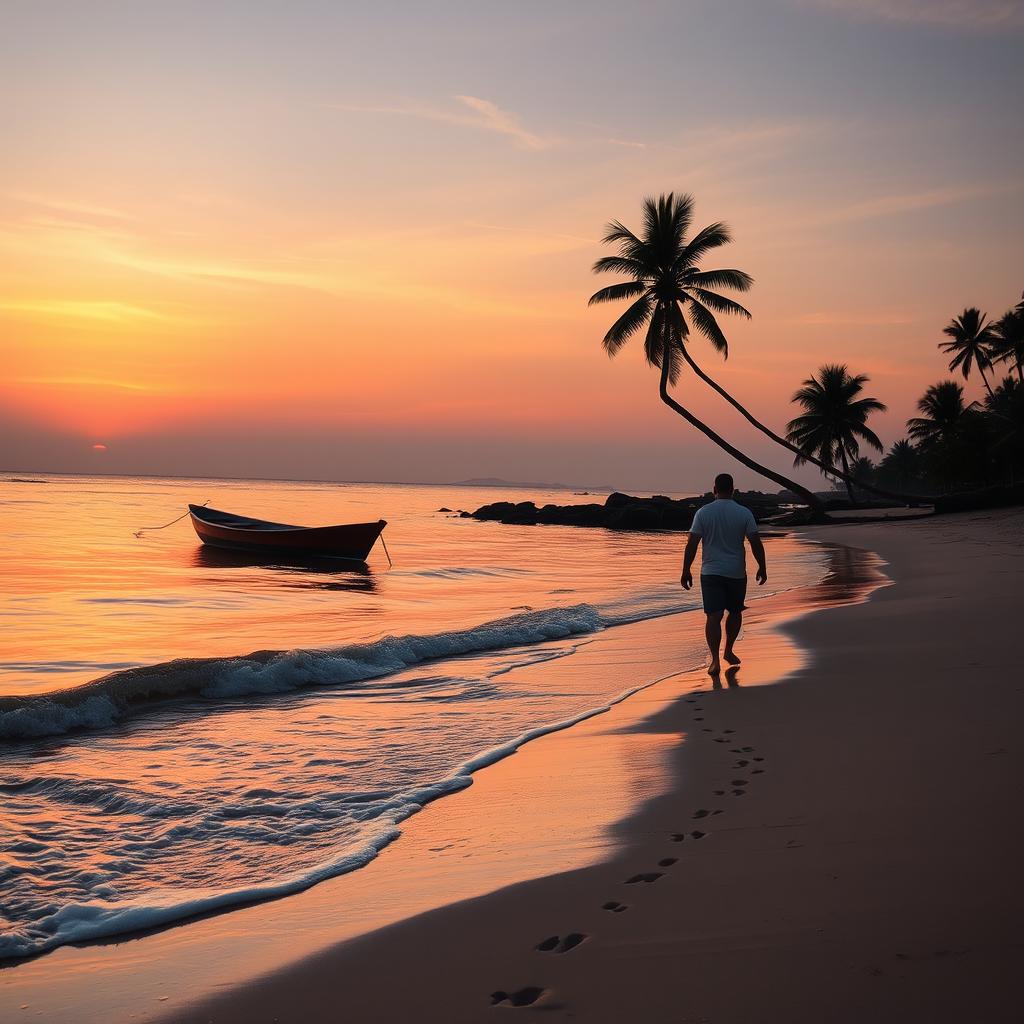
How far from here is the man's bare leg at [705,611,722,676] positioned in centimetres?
796

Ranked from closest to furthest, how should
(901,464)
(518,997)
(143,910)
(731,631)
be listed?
(518,997), (143,910), (731,631), (901,464)

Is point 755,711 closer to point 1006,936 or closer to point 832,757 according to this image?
point 832,757

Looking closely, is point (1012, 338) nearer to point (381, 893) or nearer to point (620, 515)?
point (620, 515)

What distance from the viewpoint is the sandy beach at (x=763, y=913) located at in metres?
2.38

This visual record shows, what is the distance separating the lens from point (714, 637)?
8180mm

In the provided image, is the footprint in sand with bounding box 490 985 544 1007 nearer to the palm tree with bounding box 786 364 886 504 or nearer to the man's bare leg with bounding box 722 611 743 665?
the man's bare leg with bounding box 722 611 743 665

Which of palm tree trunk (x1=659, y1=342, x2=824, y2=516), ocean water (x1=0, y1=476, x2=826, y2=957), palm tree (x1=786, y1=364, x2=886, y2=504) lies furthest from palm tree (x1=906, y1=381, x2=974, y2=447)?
ocean water (x1=0, y1=476, x2=826, y2=957)

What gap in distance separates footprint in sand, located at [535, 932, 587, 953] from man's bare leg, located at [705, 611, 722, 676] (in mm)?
5258

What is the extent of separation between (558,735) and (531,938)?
3346 millimetres

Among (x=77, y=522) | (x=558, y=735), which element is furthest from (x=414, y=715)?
(x=77, y=522)

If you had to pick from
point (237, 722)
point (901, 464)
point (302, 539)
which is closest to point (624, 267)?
point (302, 539)

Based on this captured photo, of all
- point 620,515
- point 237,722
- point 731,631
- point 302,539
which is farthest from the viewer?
point 620,515

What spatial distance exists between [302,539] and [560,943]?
1062 inches

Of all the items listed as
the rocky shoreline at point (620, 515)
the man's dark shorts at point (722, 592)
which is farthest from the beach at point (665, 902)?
the rocky shoreline at point (620, 515)
